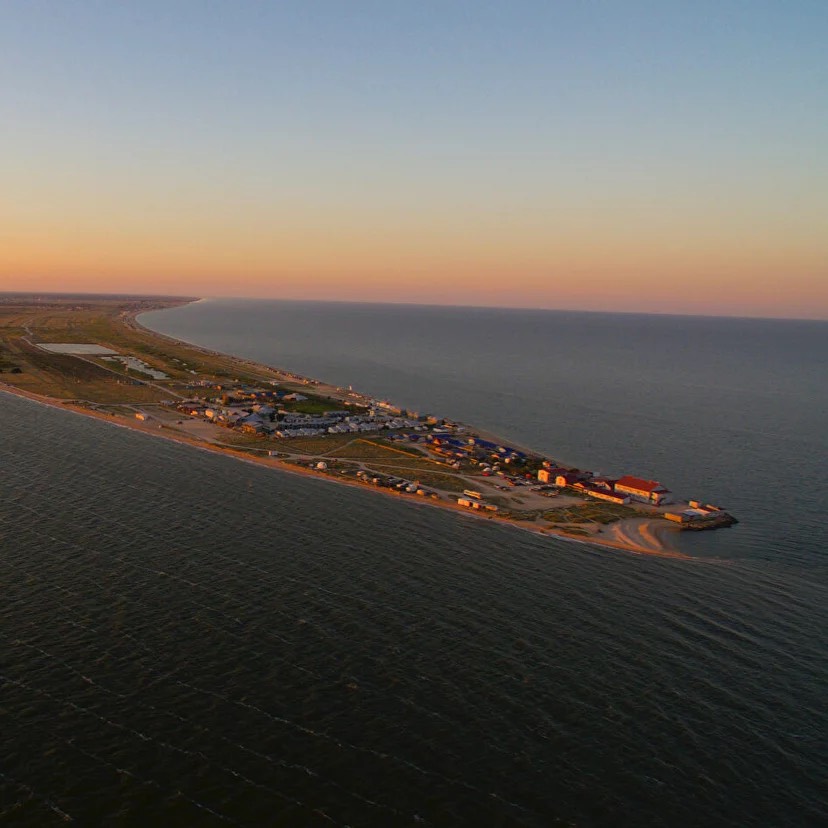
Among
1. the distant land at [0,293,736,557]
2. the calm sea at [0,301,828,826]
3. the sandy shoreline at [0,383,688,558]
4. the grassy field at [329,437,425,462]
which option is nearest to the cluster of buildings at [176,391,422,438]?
the distant land at [0,293,736,557]

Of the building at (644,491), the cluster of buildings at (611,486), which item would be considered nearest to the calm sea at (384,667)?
the building at (644,491)

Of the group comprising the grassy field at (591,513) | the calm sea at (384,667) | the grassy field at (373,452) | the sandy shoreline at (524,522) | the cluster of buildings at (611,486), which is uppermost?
the cluster of buildings at (611,486)

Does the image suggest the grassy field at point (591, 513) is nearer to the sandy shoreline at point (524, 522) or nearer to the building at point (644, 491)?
the sandy shoreline at point (524, 522)

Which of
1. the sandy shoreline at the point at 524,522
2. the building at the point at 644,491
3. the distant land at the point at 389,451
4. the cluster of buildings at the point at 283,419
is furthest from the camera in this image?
the cluster of buildings at the point at 283,419

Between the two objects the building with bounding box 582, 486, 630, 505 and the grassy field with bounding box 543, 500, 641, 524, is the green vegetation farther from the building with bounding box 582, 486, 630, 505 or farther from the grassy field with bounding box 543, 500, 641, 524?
the building with bounding box 582, 486, 630, 505

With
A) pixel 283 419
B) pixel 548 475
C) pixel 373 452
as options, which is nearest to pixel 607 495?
pixel 548 475

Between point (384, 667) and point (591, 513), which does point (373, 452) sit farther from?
point (384, 667)
